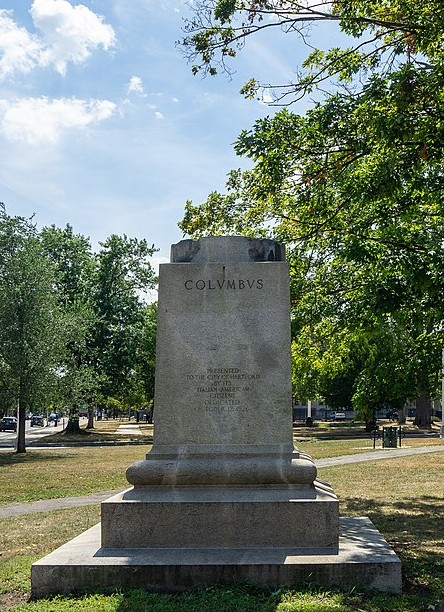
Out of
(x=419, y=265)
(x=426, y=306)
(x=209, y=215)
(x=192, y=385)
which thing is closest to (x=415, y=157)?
(x=419, y=265)

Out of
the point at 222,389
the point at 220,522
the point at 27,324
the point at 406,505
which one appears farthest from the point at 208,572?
the point at 27,324

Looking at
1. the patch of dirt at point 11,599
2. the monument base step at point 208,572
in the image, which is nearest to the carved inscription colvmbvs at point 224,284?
the monument base step at point 208,572

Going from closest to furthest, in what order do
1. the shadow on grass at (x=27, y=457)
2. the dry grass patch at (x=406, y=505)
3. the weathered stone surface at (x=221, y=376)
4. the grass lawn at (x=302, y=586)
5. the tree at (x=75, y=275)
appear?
the grass lawn at (x=302, y=586)
the weathered stone surface at (x=221, y=376)
the dry grass patch at (x=406, y=505)
the shadow on grass at (x=27, y=457)
the tree at (x=75, y=275)

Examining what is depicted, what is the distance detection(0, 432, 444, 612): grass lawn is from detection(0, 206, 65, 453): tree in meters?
6.39

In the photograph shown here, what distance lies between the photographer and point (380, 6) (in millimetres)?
11367

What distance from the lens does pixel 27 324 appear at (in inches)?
1125

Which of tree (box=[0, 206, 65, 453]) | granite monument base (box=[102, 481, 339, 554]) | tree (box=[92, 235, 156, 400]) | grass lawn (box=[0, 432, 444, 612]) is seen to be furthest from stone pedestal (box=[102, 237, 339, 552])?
tree (box=[92, 235, 156, 400])

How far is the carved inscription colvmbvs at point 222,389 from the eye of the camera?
7000mm

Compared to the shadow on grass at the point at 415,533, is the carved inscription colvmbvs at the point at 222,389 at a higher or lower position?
higher

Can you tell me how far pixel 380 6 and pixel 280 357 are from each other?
716cm

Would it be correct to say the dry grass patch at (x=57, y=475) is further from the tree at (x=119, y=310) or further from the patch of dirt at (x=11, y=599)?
the tree at (x=119, y=310)

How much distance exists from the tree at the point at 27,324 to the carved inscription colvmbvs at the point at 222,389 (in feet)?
73.2

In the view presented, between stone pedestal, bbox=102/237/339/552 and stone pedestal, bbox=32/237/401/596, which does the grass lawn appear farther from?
stone pedestal, bbox=102/237/339/552

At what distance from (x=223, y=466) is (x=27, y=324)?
76.5ft
